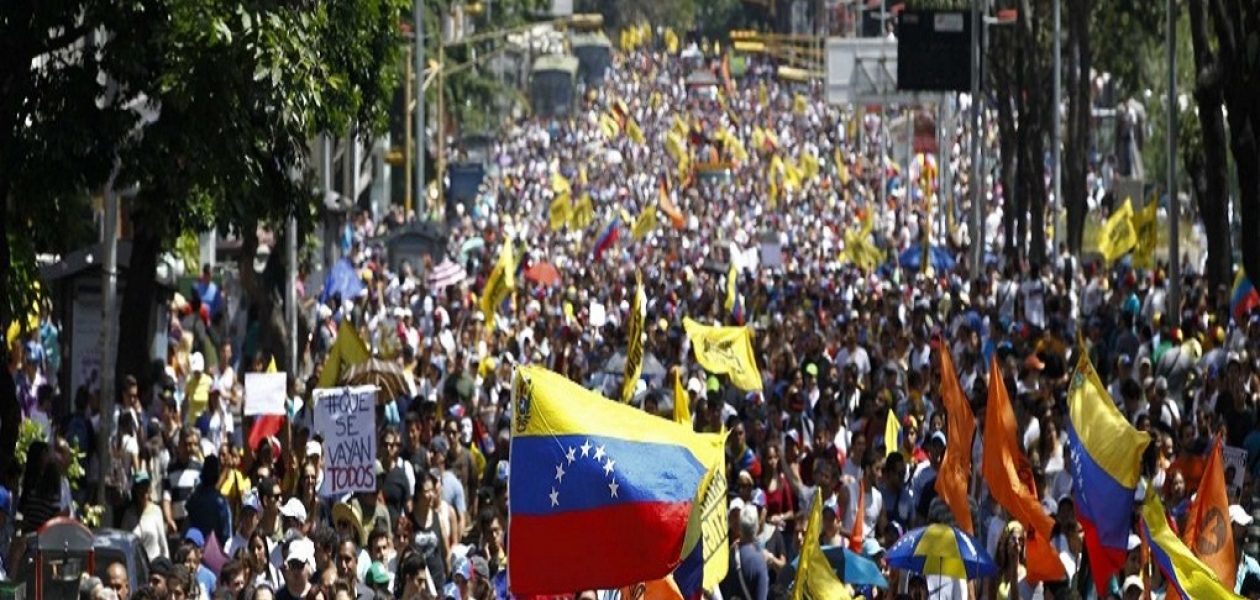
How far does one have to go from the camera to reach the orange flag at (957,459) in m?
17.6

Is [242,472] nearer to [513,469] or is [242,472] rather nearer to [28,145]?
[28,145]

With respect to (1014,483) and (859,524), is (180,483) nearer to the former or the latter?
(859,524)

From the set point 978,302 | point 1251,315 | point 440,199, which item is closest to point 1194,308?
point 978,302

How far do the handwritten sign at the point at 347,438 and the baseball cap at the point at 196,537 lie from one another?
78 centimetres

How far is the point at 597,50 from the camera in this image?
15962 cm

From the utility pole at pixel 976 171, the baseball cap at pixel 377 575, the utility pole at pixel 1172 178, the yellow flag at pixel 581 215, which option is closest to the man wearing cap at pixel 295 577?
the baseball cap at pixel 377 575

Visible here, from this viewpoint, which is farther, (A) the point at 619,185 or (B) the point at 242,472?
(A) the point at 619,185

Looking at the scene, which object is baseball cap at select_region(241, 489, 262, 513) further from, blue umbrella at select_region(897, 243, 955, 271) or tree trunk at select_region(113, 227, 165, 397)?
blue umbrella at select_region(897, 243, 955, 271)

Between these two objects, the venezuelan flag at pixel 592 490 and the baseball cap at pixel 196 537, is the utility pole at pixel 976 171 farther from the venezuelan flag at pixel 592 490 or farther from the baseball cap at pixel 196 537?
the venezuelan flag at pixel 592 490

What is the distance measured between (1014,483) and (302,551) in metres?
3.51

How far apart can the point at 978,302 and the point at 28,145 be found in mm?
16647

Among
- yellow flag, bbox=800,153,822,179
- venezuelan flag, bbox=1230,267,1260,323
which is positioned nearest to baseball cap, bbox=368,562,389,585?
venezuelan flag, bbox=1230,267,1260,323

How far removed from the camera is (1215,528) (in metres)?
15.2

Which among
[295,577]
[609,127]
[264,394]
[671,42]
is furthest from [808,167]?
[671,42]
